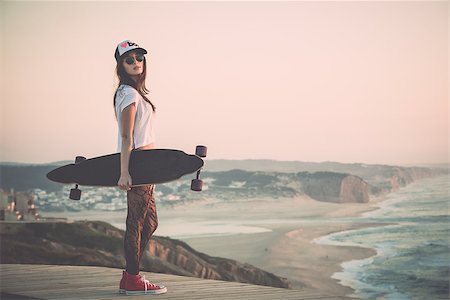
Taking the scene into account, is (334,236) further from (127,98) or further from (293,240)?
(127,98)

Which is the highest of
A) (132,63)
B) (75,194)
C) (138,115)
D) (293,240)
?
(132,63)

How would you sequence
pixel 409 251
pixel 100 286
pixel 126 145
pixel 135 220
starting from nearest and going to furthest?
1. pixel 126 145
2. pixel 135 220
3. pixel 100 286
4. pixel 409 251

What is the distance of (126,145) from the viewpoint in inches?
128

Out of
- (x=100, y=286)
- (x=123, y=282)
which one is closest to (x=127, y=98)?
(x=123, y=282)

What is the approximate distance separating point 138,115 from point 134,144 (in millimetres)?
119

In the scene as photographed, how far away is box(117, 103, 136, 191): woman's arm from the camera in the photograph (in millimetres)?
3252

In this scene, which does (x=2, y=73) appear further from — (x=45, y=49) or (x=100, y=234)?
(x=100, y=234)

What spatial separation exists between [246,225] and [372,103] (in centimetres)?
122

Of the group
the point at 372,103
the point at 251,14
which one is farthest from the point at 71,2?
the point at 372,103

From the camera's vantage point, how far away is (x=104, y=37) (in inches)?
233

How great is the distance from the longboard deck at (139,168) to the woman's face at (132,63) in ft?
1.13

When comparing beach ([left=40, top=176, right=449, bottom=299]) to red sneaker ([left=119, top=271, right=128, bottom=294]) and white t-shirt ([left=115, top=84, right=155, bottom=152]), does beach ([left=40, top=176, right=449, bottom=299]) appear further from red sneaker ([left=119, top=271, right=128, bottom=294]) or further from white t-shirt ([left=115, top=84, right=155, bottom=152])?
white t-shirt ([left=115, top=84, right=155, bottom=152])

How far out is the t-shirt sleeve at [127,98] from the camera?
3.29 metres

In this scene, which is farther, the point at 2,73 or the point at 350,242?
the point at 2,73
